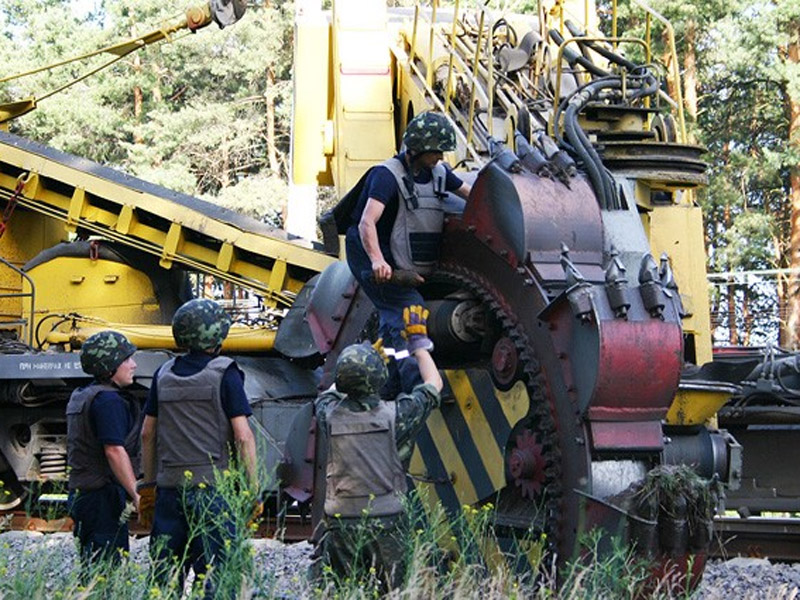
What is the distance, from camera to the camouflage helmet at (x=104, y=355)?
20.8 ft

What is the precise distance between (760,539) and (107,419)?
14.9ft

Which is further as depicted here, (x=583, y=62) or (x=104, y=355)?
(x=583, y=62)

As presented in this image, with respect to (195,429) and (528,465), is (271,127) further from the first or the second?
(195,429)

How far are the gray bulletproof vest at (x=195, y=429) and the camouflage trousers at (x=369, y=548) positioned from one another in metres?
0.55

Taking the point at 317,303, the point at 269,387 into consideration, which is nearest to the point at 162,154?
the point at 269,387

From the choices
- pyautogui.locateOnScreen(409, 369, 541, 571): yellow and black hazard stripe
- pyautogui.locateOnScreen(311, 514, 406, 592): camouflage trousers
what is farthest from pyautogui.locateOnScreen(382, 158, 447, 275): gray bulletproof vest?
pyautogui.locateOnScreen(311, 514, 406, 592): camouflage trousers

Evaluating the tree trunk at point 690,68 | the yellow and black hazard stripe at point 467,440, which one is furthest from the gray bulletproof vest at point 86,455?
the tree trunk at point 690,68

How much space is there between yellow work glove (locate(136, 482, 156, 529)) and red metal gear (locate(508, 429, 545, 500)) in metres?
1.60

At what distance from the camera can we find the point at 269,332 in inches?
439

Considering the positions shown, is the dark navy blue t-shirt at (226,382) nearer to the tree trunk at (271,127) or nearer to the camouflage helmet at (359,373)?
the camouflage helmet at (359,373)

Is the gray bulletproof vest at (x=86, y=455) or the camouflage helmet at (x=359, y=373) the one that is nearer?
the camouflage helmet at (x=359, y=373)

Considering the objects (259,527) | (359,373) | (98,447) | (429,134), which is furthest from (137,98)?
(359,373)

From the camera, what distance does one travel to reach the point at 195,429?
576 cm

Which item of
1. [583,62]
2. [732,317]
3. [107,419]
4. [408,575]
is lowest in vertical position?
[408,575]
